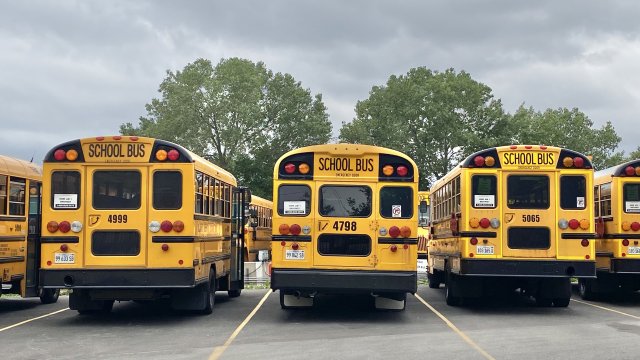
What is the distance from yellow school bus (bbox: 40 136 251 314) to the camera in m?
11.5

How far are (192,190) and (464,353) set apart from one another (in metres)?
4.76

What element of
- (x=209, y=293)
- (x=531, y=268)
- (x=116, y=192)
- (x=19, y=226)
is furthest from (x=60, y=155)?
(x=531, y=268)

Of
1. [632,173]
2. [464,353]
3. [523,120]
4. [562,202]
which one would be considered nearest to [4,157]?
[464,353]

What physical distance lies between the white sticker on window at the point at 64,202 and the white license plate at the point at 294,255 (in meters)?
3.28

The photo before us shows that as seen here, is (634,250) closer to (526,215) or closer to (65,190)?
(526,215)

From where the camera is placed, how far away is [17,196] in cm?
1345

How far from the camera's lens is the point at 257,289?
1998cm

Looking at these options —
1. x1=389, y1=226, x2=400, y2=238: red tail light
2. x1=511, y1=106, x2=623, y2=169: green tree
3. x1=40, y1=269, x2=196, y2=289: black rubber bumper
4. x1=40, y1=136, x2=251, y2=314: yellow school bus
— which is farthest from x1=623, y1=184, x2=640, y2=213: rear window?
x1=511, y1=106, x2=623, y2=169: green tree

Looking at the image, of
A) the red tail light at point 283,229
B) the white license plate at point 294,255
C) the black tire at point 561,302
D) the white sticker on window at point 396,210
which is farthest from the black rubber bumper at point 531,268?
the red tail light at point 283,229

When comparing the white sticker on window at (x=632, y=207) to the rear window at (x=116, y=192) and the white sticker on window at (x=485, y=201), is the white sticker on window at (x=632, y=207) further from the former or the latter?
the rear window at (x=116, y=192)

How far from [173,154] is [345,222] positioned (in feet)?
9.38

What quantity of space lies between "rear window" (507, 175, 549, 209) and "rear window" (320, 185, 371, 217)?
2.85 metres

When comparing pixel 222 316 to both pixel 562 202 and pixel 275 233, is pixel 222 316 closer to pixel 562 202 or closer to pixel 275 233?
pixel 275 233

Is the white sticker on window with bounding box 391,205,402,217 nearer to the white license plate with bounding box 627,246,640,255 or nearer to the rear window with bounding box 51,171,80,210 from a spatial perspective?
the rear window with bounding box 51,171,80,210
